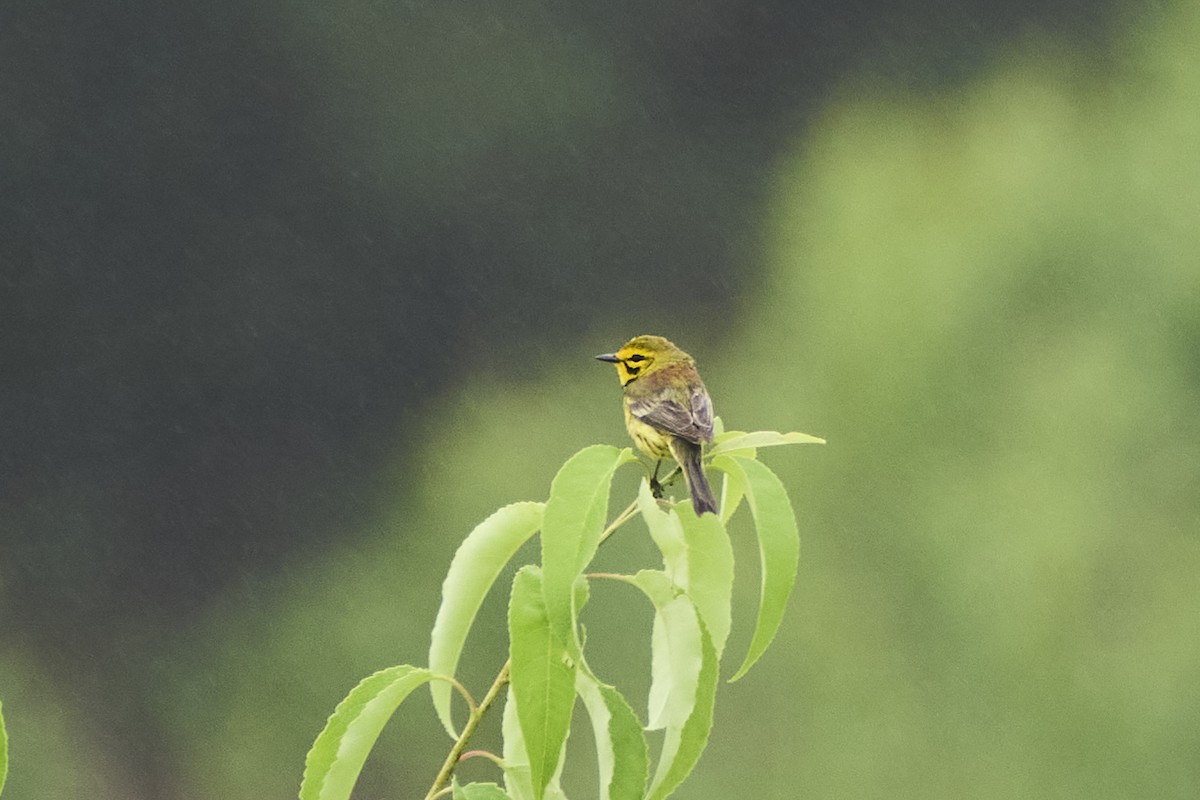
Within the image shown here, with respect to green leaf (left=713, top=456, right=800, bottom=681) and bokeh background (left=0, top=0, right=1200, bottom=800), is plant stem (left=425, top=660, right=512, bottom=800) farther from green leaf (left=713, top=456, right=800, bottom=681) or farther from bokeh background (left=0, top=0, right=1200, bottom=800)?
bokeh background (left=0, top=0, right=1200, bottom=800)

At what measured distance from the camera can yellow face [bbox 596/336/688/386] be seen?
1.44 m

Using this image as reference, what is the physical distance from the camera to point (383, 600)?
6953 millimetres

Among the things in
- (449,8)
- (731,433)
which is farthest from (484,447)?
(731,433)

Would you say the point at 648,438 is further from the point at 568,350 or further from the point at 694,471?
the point at 568,350

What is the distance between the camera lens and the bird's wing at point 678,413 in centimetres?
114

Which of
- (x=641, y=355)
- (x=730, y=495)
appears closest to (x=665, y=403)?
(x=641, y=355)

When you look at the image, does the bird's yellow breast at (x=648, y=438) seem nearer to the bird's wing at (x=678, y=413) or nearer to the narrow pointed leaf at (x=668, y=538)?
the bird's wing at (x=678, y=413)

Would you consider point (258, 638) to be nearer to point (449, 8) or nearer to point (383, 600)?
point (383, 600)

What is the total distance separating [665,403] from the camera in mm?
1288

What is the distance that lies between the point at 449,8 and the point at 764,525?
8487mm

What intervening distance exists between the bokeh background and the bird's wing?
157 inches

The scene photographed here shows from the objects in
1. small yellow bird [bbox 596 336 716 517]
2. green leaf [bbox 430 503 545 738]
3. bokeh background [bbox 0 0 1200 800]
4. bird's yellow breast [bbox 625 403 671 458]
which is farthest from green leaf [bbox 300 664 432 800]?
bokeh background [bbox 0 0 1200 800]

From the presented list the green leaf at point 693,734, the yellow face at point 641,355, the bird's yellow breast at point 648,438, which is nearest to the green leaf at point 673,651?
the green leaf at point 693,734

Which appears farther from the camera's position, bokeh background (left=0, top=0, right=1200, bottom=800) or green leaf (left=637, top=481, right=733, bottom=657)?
bokeh background (left=0, top=0, right=1200, bottom=800)
